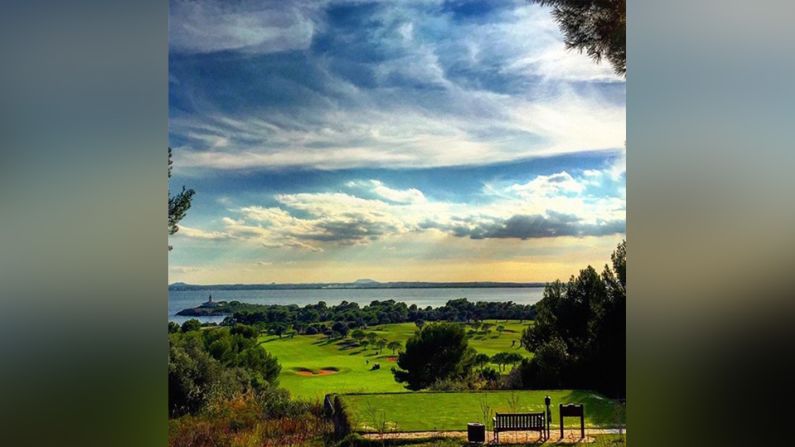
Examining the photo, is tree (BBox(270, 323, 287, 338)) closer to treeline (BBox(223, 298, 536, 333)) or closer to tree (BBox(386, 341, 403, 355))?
treeline (BBox(223, 298, 536, 333))

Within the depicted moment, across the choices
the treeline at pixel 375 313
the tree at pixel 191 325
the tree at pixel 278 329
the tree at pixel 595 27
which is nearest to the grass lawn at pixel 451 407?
the treeline at pixel 375 313

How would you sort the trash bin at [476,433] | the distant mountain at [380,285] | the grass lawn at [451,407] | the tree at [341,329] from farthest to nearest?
1. the tree at [341,329]
2. the distant mountain at [380,285]
3. the grass lawn at [451,407]
4. the trash bin at [476,433]

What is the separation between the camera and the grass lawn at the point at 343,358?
5473mm

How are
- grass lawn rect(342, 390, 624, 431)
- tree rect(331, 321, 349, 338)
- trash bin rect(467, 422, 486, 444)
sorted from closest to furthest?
trash bin rect(467, 422, 486, 444) < grass lawn rect(342, 390, 624, 431) < tree rect(331, 321, 349, 338)

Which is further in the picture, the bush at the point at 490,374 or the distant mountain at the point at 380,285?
the bush at the point at 490,374

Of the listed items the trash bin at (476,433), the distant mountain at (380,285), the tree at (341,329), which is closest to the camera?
the trash bin at (476,433)

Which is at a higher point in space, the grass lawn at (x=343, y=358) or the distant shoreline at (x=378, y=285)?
the distant shoreline at (x=378, y=285)

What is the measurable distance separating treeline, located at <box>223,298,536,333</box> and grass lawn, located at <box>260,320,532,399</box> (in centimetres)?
8

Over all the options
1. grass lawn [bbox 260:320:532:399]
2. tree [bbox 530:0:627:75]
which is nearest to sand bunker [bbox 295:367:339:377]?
grass lawn [bbox 260:320:532:399]

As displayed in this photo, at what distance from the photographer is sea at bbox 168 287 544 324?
17.7 ft

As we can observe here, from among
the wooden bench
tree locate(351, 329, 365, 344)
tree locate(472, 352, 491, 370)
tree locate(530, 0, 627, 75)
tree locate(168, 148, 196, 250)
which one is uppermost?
tree locate(530, 0, 627, 75)

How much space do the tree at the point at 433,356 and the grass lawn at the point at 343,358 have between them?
0.24 ft

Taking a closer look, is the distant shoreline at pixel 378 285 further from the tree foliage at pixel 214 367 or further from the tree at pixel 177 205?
the tree at pixel 177 205

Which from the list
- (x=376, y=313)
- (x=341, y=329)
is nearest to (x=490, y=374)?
(x=376, y=313)
